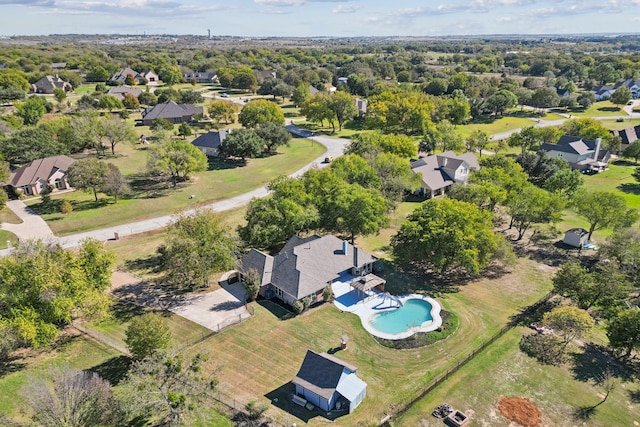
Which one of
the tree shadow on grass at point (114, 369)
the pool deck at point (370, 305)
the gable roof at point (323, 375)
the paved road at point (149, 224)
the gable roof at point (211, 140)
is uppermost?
the gable roof at point (211, 140)

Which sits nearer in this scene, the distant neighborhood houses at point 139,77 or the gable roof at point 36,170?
the gable roof at point 36,170

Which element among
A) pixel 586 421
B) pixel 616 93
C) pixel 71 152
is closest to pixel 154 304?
pixel 586 421

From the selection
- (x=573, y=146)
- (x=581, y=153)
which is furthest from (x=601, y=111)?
(x=581, y=153)

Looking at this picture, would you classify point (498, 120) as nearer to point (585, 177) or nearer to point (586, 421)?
point (585, 177)

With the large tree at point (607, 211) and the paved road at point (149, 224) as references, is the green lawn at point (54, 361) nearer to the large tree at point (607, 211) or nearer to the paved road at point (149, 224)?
the paved road at point (149, 224)

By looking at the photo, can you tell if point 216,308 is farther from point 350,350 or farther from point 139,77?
point 139,77

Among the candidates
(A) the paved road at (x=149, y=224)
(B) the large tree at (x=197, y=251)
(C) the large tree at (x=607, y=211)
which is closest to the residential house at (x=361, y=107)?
(A) the paved road at (x=149, y=224)
